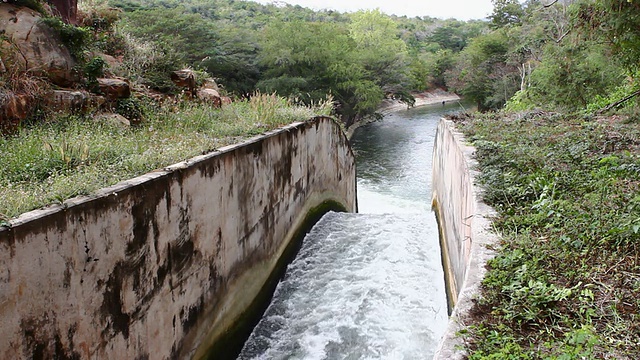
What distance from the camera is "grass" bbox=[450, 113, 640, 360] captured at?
255 cm

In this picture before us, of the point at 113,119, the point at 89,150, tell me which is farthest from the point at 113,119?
the point at 89,150

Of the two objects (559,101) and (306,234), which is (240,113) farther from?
(559,101)

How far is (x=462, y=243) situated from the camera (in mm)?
5703

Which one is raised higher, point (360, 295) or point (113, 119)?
point (113, 119)

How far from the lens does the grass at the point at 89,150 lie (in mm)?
3420

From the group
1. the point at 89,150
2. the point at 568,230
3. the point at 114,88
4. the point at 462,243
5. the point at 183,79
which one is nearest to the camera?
the point at 568,230

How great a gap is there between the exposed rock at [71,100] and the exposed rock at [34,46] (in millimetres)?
375

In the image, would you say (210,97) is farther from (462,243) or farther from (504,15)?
(504,15)

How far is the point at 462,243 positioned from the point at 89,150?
14.7ft

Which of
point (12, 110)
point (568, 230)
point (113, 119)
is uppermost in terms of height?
point (12, 110)

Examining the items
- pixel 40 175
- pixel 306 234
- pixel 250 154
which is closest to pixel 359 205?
pixel 306 234

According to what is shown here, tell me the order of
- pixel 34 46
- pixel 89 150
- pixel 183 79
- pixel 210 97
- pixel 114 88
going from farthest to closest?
pixel 210 97 → pixel 183 79 → pixel 114 88 → pixel 34 46 → pixel 89 150

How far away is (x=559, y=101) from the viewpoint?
15.1 m

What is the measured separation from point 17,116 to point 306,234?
547 centimetres
